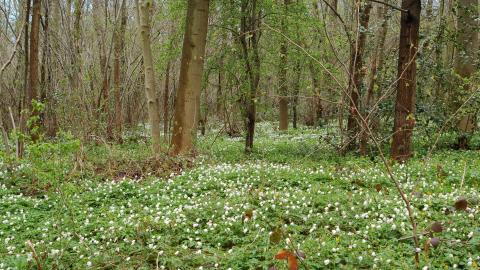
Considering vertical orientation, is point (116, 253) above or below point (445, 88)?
below

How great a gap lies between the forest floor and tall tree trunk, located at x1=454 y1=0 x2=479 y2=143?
10.6ft

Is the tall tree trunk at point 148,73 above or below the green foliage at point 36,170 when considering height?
above

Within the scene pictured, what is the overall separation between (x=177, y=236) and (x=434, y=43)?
10.3m

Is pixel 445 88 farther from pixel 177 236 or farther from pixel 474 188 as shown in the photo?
pixel 177 236

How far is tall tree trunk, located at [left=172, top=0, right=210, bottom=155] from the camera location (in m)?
11.2

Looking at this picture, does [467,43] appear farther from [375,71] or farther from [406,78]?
[406,78]

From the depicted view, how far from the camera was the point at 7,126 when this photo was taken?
73.7 ft

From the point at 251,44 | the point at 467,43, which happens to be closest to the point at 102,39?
the point at 251,44

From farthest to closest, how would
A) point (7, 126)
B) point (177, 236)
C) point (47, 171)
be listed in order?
point (7, 126) < point (47, 171) < point (177, 236)

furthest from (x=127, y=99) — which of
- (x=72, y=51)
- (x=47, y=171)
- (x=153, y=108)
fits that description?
(x=47, y=171)

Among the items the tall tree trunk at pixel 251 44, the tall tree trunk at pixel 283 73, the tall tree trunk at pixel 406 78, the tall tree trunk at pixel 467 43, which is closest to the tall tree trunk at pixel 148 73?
the tall tree trunk at pixel 251 44

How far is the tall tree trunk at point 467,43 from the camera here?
474 inches

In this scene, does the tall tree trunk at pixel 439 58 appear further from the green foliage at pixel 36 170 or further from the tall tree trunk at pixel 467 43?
the green foliage at pixel 36 170

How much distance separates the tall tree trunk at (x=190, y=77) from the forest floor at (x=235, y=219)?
2020 mm
